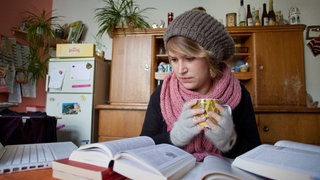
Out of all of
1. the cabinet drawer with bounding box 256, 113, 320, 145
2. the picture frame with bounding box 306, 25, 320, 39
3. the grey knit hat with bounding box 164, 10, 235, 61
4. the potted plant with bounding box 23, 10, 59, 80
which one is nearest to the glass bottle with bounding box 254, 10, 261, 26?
the picture frame with bounding box 306, 25, 320, 39

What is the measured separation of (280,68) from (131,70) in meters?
1.39

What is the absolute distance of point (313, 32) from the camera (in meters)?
2.12

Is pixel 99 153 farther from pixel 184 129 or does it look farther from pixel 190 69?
pixel 190 69

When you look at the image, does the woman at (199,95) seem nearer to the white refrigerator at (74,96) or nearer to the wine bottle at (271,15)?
the white refrigerator at (74,96)

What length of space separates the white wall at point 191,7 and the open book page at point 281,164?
206 centimetres

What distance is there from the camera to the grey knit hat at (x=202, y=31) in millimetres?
678

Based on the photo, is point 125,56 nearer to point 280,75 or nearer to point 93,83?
point 93,83

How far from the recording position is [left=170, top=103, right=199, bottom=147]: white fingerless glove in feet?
1.80

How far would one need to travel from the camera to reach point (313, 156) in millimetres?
388

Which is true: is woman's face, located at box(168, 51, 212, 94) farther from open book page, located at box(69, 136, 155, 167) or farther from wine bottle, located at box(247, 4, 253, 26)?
wine bottle, located at box(247, 4, 253, 26)

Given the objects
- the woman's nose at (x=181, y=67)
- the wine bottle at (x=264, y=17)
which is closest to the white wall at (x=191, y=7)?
the wine bottle at (x=264, y=17)

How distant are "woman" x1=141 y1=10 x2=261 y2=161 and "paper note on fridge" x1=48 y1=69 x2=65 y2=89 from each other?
1.47 meters

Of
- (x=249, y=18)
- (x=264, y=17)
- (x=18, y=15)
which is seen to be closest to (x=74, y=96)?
(x=18, y=15)

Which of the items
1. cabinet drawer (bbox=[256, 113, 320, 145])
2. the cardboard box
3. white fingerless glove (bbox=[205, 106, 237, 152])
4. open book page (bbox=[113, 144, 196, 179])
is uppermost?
the cardboard box
